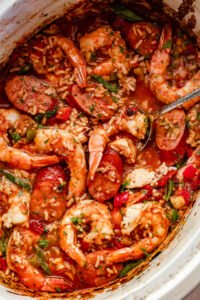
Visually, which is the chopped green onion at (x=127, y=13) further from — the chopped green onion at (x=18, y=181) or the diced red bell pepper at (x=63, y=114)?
the chopped green onion at (x=18, y=181)

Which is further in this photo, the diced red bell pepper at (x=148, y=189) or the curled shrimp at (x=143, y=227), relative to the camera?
the diced red bell pepper at (x=148, y=189)

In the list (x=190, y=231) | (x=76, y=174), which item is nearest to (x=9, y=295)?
(x=76, y=174)

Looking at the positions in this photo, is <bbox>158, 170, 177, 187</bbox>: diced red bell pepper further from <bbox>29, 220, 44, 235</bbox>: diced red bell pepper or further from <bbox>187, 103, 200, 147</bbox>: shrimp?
<bbox>29, 220, 44, 235</bbox>: diced red bell pepper

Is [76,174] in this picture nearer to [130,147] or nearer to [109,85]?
[130,147]

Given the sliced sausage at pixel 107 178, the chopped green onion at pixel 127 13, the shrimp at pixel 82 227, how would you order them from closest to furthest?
1. the shrimp at pixel 82 227
2. the sliced sausage at pixel 107 178
3. the chopped green onion at pixel 127 13

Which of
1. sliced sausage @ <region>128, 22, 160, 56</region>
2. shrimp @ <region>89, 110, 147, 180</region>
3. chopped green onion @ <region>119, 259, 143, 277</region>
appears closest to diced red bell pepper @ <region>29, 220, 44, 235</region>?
shrimp @ <region>89, 110, 147, 180</region>

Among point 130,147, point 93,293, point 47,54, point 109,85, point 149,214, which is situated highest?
point 47,54

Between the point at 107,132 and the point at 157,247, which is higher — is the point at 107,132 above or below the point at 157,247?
above

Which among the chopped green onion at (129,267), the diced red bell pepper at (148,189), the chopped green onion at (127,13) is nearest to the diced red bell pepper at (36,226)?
the chopped green onion at (129,267)
